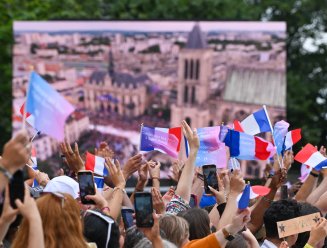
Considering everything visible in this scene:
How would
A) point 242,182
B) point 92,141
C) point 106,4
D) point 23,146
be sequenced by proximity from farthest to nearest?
point 106,4
point 92,141
point 242,182
point 23,146

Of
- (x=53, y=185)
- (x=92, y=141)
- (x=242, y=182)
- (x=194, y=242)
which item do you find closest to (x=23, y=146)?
(x=53, y=185)

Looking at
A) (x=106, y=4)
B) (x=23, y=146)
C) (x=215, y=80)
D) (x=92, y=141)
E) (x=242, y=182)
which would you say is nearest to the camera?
(x=23, y=146)

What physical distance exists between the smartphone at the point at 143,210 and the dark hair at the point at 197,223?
0.87 meters

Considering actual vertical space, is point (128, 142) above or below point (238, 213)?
below

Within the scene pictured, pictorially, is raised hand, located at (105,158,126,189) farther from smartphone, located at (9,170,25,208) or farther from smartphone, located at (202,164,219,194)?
smartphone, located at (9,170,25,208)

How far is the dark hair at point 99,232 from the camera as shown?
5074mm

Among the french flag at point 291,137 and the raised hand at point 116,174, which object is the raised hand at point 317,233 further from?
the french flag at point 291,137

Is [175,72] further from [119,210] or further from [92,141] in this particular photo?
[119,210]

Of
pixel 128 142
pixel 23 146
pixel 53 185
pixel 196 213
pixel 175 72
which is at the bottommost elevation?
pixel 128 142

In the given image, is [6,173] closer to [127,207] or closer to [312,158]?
[127,207]

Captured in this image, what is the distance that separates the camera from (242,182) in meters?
5.56

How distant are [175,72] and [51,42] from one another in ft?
8.14

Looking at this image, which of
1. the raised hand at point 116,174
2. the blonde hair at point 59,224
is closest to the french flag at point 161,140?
the raised hand at point 116,174

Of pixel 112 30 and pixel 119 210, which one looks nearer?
pixel 119 210
